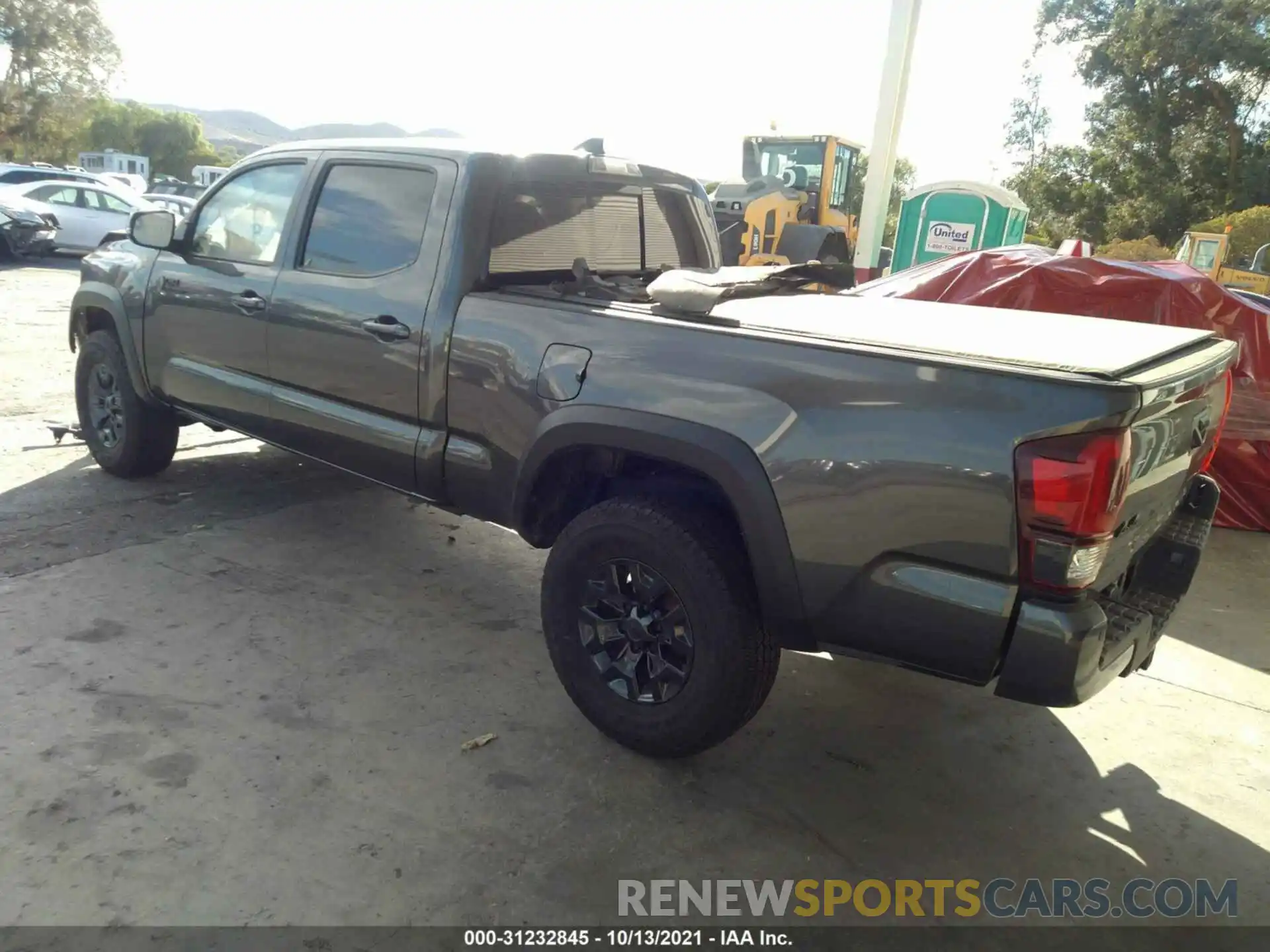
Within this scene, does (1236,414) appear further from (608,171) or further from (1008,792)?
(608,171)

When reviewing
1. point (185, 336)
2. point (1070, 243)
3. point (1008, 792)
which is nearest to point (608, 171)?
point (185, 336)

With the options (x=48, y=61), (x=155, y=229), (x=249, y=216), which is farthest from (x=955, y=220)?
(x=48, y=61)

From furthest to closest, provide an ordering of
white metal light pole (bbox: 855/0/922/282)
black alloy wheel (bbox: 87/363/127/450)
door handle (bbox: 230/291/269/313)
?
white metal light pole (bbox: 855/0/922/282) < black alloy wheel (bbox: 87/363/127/450) < door handle (bbox: 230/291/269/313)

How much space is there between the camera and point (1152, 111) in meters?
27.3

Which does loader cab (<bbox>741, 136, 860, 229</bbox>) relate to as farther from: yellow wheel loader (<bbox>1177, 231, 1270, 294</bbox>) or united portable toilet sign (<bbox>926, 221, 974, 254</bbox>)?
yellow wheel loader (<bbox>1177, 231, 1270, 294</bbox>)

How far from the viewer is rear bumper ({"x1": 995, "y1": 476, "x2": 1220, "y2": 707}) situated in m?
2.22


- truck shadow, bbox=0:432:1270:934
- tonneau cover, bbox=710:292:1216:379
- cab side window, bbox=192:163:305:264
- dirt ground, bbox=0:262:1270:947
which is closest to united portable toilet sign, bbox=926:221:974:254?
dirt ground, bbox=0:262:1270:947

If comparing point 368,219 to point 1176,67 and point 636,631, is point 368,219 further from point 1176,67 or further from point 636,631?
point 1176,67

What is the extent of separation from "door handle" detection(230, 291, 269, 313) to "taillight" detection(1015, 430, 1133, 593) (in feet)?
10.4

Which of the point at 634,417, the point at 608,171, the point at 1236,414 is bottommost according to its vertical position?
the point at 1236,414

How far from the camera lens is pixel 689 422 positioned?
106 inches

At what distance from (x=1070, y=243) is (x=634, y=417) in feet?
19.3
